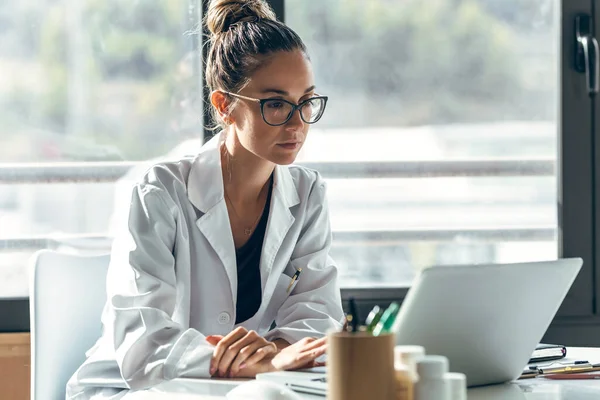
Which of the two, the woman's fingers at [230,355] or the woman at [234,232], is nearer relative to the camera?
the woman's fingers at [230,355]

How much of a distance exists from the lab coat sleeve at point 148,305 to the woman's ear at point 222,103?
0.95 feet

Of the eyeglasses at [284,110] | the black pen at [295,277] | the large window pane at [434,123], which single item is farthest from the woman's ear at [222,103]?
the large window pane at [434,123]

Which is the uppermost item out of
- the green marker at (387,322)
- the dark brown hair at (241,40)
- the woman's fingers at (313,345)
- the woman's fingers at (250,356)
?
the dark brown hair at (241,40)

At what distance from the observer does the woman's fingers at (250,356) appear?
1.39 metres

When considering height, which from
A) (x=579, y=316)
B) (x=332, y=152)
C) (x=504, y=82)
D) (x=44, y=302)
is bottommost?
(x=579, y=316)

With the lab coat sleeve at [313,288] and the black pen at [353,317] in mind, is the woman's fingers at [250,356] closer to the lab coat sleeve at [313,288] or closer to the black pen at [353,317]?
the lab coat sleeve at [313,288]

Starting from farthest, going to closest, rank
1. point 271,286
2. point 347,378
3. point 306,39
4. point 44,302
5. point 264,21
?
point 306,39 < point 264,21 < point 271,286 < point 44,302 < point 347,378

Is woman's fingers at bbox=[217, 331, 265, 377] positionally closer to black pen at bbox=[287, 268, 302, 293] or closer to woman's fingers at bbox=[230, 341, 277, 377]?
woman's fingers at bbox=[230, 341, 277, 377]

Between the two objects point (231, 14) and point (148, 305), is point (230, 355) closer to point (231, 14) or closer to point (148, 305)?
point (148, 305)

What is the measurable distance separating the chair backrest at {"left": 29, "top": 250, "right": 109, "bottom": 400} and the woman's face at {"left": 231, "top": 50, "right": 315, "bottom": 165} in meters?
0.42

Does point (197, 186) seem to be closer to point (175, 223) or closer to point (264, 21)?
point (175, 223)

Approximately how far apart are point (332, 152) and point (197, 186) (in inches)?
28.0

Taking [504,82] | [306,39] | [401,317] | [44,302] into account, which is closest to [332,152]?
[306,39]

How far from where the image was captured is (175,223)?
1.78 metres
